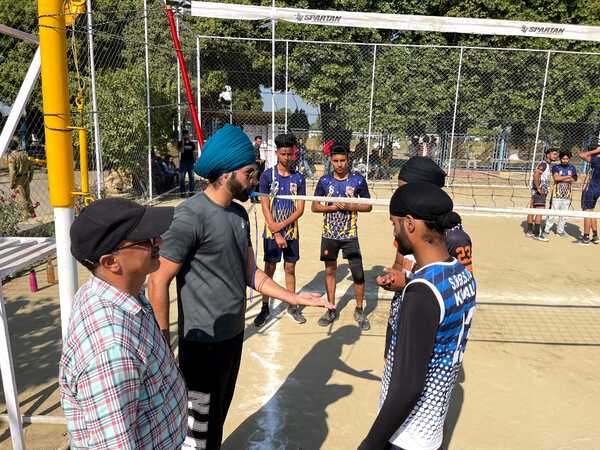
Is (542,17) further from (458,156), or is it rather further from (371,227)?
(371,227)

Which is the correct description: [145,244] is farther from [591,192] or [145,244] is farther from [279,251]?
[591,192]

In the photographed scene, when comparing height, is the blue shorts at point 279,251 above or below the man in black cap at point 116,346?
below

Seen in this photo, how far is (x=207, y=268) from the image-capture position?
2.49m

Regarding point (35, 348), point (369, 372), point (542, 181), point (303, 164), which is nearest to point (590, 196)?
point (542, 181)

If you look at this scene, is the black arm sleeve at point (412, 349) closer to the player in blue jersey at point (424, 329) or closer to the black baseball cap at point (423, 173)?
the player in blue jersey at point (424, 329)

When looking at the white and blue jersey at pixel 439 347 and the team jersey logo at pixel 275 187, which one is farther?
the team jersey logo at pixel 275 187

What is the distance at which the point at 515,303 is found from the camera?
20.6ft

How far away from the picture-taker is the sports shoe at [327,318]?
17.4ft

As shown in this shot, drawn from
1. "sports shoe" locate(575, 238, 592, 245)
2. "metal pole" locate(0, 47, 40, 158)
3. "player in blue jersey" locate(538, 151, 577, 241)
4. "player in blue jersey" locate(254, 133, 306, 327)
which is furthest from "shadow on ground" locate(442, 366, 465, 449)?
"sports shoe" locate(575, 238, 592, 245)

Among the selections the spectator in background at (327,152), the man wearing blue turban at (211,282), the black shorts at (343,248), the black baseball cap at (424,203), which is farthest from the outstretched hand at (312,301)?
the spectator in background at (327,152)

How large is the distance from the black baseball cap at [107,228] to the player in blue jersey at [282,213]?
3.57m

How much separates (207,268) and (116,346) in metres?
1.11

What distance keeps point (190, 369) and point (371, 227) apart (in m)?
Answer: 8.53

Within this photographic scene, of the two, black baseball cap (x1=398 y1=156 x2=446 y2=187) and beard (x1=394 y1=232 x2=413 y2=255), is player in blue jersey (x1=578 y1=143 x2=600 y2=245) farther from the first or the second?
beard (x1=394 y1=232 x2=413 y2=255)
